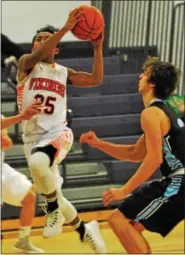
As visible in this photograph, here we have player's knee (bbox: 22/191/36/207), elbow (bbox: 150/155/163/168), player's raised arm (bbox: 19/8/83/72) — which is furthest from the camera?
player's knee (bbox: 22/191/36/207)

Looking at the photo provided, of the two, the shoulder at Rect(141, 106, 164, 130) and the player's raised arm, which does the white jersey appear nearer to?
the player's raised arm

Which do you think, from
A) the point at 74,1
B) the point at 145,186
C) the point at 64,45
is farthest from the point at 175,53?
the point at 145,186

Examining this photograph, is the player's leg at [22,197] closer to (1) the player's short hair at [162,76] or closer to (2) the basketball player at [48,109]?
(2) the basketball player at [48,109]

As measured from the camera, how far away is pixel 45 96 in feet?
9.16

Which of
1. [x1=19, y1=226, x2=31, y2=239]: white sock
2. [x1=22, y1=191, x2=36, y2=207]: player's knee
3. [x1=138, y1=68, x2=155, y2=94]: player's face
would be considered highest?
[x1=138, y1=68, x2=155, y2=94]: player's face

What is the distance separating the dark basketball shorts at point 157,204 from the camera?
339 cm

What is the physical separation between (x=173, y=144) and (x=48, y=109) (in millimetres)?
712

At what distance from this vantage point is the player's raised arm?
2631mm

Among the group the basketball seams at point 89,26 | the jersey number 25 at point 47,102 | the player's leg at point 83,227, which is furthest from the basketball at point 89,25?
the player's leg at point 83,227

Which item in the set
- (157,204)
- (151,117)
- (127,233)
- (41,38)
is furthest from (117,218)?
(41,38)

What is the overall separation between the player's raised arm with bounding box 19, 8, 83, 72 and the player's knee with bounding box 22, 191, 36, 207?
1.35 metres

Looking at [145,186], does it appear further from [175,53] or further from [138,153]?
[175,53]

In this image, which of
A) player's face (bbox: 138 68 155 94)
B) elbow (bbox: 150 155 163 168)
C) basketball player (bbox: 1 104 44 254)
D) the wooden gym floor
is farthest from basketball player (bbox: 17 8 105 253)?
the wooden gym floor

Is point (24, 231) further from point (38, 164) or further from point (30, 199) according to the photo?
point (38, 164)
